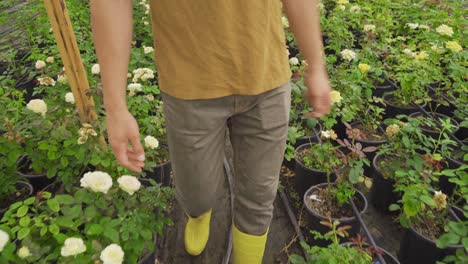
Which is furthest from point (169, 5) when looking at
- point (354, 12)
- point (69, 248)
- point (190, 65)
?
point (354, 12)

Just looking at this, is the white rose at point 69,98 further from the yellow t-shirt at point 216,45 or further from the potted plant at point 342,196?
the potted plant at point 342,196

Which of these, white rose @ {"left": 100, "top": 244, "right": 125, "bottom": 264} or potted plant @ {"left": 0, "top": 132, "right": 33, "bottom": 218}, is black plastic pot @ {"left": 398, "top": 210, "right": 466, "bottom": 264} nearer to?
white rose @ {"left": 100, "top": 244, "right": 125, "bottom": 264}

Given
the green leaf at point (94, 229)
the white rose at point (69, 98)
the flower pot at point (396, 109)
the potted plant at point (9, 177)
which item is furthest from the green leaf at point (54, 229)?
the flower pot at point (396, 109)

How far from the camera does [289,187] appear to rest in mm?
2387

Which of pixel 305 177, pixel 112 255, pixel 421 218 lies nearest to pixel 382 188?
pixel 421 218

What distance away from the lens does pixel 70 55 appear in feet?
5.23

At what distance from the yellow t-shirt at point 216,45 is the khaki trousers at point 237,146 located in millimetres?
60

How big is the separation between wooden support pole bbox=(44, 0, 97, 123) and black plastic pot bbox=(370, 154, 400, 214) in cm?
160

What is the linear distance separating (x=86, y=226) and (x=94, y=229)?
4 centimetres

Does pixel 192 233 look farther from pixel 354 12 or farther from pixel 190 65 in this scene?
pixel 354 12

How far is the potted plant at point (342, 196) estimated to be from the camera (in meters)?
1.87

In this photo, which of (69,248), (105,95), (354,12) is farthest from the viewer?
(354,12)

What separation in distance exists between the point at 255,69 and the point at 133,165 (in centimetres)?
48

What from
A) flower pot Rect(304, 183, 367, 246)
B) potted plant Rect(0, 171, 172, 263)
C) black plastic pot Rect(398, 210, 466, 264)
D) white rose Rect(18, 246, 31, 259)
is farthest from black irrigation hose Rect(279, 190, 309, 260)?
white rose Rect(18, 246, 31, 259)
